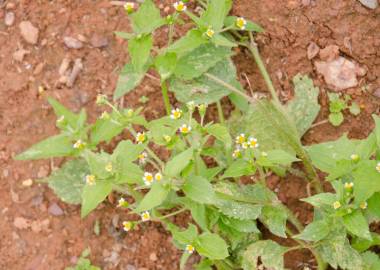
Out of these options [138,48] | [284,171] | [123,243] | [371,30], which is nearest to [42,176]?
[123,243]

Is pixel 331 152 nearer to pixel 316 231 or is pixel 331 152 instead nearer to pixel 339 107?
pixel 316 231

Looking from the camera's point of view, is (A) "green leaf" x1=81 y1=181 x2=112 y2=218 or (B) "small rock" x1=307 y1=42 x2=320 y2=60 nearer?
(A) "green leaf" x1=81 y1=181 x2=112 y2=218

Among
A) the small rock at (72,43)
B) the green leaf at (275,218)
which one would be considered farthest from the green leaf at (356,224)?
the small rock at (72,43)

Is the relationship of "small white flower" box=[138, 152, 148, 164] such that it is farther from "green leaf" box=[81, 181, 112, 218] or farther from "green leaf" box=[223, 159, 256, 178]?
"green leaf" box=[223, 159, 256, 178]

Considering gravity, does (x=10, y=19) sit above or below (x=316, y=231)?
above

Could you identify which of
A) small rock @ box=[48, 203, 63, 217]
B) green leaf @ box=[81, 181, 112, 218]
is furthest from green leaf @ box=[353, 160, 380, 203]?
small rock @ box=[48, 203, 63, 217]

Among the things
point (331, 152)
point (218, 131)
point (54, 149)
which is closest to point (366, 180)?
point (331, 152)
